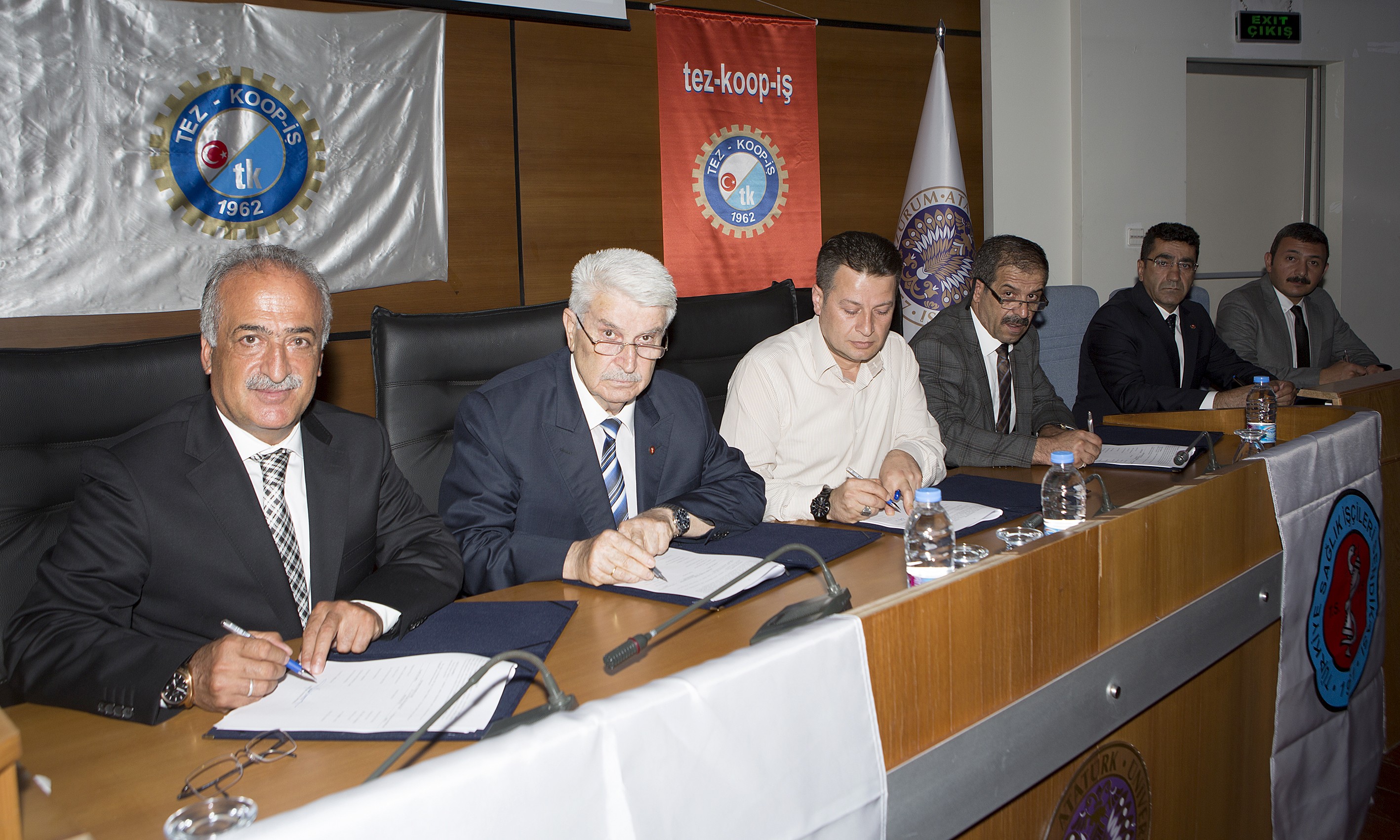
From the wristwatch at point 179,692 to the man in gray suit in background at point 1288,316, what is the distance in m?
4.39

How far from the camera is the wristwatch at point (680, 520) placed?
5.73ft

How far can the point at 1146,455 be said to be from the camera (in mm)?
2338

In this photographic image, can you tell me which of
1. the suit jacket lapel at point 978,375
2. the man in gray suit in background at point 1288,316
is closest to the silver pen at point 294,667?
the suit jacket lapel at point 978,375

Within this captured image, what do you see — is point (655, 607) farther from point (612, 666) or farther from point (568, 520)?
point (568, 520)

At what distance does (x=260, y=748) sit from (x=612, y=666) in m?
0.39

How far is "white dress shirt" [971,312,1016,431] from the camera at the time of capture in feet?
9.52

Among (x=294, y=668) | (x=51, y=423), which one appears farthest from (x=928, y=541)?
(x=51, y=423)

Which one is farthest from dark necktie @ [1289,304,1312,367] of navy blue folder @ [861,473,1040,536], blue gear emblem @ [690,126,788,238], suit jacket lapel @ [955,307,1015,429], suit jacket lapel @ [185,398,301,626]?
suit jacket lapel @ [185,398,301,626]

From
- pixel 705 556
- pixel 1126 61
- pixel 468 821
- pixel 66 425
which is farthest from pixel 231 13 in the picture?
pixel 1126 61

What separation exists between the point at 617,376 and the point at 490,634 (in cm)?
67

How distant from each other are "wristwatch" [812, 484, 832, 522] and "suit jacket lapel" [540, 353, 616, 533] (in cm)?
44

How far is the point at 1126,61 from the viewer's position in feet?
15.6

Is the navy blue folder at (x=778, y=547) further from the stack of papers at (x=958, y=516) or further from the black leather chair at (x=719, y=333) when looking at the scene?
the black leather chair at (x=719, y=333)

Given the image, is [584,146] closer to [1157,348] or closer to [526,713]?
[1157,348]
